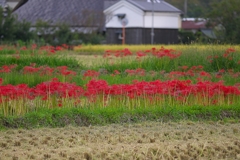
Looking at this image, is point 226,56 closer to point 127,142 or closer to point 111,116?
point 111,116

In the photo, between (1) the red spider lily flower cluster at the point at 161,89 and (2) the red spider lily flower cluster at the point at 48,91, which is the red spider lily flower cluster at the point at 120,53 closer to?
(1) the red spider lily flower cluster at the point at 161,89

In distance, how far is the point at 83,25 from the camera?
4388 cm

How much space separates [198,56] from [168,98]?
6373 mm

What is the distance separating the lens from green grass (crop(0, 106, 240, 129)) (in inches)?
361

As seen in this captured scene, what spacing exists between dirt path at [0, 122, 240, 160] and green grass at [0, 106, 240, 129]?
370 mm

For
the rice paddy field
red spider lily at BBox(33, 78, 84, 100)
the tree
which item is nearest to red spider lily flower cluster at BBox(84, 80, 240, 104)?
the rice paddy field

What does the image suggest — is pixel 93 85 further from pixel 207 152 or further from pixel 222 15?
pixel 222 15

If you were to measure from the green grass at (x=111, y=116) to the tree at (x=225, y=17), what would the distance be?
2852 cm

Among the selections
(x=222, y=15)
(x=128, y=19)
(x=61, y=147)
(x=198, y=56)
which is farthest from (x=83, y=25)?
(x=61, y=147)

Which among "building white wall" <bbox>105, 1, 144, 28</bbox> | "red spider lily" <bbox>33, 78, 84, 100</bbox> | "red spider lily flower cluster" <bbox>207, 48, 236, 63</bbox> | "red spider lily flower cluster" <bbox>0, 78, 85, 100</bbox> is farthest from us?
"building white wall" <bbox>105, 1, 144, 28</bbox>

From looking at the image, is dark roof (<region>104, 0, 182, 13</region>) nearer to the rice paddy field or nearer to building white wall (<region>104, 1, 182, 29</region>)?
building white wall (<region>104, 1, 182, 29</region>)

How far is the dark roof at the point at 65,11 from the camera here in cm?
4438

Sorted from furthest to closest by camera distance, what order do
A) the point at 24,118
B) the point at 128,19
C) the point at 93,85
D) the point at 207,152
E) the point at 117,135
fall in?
the point at 128,19, the point at 93,85, the point at 24,118, the point at 117,135, the point at 207,152

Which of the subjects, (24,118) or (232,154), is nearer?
(232,154)
